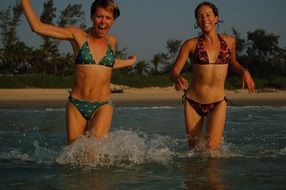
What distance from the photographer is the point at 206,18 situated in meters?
6.32

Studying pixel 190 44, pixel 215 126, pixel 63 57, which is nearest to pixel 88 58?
pixel 190 44

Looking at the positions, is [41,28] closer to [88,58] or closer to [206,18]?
[88,58]

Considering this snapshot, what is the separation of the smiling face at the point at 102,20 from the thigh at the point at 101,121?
924 millimetres

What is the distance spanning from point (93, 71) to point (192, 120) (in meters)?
1.75

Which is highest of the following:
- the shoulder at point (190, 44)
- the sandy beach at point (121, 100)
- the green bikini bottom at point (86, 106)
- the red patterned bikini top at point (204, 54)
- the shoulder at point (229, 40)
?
the shoulder at point (229, 40)

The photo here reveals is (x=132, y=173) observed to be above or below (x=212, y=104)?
below

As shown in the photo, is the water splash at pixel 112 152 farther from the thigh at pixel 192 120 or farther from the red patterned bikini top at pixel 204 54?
the red patterned bikini top at pixel 204 54

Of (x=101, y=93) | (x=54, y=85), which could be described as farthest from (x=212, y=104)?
(x=54, y=85)

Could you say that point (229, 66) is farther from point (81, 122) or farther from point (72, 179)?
point (72, 179)

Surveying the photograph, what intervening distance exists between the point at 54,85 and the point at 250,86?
3804cm

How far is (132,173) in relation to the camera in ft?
17.7

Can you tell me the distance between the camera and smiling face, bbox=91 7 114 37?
5.52m

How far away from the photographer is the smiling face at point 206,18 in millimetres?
6293

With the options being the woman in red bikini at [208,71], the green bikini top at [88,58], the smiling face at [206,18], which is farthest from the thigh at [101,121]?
the smiling face at [206,18]
